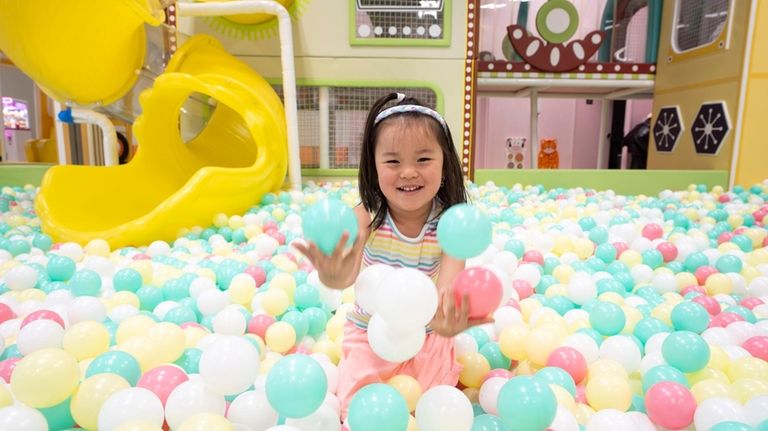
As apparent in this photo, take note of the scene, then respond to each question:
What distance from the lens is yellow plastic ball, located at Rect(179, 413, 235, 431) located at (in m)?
0.63

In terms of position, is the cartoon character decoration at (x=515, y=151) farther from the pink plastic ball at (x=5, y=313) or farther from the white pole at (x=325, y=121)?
the pink plastic ball at (x=5, y=313)

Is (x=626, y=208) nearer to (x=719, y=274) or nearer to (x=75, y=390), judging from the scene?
(x=719, y=274)

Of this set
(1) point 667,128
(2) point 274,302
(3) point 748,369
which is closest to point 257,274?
(2) point 274,302

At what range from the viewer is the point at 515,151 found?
19.6ft

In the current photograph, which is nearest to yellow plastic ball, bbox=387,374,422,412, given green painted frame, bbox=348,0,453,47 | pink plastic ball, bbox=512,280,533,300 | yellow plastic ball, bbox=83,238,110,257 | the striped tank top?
the striped tank top

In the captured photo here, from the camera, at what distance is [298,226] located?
2.04 meters

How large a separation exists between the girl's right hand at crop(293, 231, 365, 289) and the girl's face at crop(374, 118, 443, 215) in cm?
14

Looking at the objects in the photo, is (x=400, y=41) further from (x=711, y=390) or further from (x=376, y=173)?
(x=711, y=390)

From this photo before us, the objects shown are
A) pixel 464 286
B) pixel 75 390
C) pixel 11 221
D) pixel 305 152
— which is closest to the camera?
pixel 464 286

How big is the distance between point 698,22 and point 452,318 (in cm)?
391

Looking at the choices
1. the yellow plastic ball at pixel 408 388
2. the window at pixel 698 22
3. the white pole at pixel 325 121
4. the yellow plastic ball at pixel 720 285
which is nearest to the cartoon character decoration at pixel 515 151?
the window at pixel 698 22

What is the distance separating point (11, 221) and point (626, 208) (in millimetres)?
3004

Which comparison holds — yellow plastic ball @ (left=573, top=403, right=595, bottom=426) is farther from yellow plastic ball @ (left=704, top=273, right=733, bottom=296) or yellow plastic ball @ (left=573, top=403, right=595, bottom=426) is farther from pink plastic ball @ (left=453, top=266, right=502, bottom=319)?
yellow plastic ball @ (left=704, top=273, right=733, bottom=296)

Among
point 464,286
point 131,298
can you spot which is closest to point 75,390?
point 131,298
